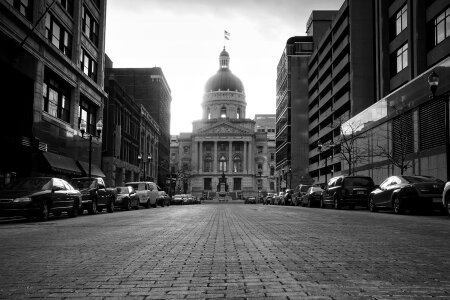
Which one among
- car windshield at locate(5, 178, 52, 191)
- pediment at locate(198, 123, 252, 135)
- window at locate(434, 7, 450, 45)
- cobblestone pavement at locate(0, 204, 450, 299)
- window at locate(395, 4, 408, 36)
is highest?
pediment at locate(198, 123, 252, 135)

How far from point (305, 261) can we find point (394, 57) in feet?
140

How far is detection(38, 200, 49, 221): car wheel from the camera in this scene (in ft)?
55.1

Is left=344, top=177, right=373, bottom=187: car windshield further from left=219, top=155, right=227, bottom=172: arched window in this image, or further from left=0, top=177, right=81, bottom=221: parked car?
left=219, top=155, right=227, bottom=172: arched window

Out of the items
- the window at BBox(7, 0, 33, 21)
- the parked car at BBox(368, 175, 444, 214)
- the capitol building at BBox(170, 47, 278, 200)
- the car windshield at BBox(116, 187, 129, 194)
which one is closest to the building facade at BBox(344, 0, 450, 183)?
the parked car at BBox(368, 175, 444, 214)

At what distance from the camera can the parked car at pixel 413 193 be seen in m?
19.2

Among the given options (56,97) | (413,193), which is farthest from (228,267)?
(56,97)

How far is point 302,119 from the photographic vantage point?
9475cm

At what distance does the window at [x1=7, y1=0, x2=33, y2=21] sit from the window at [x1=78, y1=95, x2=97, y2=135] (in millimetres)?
11052

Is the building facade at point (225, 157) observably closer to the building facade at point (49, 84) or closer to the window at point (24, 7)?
the building facade at point (49, 84)

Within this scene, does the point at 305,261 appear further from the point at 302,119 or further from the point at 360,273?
the point at 302,119

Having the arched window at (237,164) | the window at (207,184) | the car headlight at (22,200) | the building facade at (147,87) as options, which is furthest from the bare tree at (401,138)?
the window at (207,184)

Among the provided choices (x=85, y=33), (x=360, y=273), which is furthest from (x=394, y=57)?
(x=360, y=273)

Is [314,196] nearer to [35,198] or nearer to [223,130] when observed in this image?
[35,198]

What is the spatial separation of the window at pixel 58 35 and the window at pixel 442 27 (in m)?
25.0
